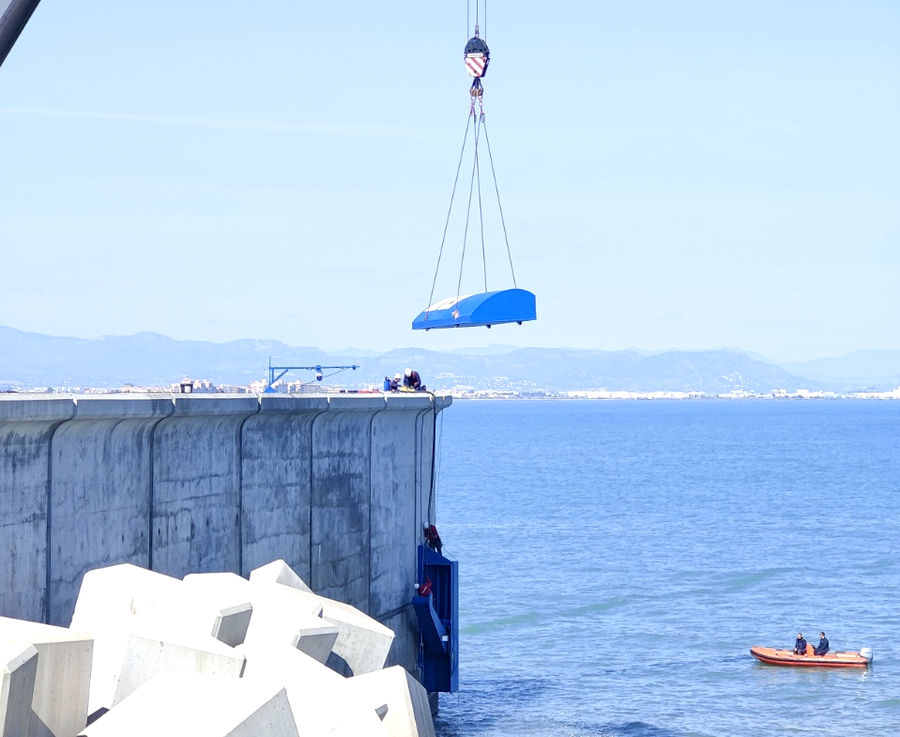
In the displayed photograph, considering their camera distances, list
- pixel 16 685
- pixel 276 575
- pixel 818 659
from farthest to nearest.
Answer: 1. pixel 818 659
2. pixel 276 575
3. pixel 16 685

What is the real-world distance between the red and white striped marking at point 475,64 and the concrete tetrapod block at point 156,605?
15.9 meters

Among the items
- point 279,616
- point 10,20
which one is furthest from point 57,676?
point 10,20

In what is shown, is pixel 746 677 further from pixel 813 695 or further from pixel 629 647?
pixel 629 647

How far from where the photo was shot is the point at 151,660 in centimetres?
1125

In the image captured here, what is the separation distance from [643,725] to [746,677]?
6.89 meters

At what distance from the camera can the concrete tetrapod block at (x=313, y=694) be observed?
37.4 ft

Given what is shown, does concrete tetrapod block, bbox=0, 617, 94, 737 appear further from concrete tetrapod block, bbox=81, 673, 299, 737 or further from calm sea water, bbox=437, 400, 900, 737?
calm sea water, bbox=437, 400, 900, 737

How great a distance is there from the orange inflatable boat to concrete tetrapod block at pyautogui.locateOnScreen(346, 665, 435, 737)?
23270mm

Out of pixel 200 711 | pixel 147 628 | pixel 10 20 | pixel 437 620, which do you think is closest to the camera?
pixel 200 711

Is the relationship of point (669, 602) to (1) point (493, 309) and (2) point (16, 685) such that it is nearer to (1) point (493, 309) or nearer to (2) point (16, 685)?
(1) point (493, 309)

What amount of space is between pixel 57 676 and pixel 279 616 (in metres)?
3.67

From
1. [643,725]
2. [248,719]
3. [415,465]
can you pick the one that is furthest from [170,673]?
[643,725]

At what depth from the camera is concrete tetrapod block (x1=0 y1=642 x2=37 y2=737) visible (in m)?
9.21

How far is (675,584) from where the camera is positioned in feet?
165
